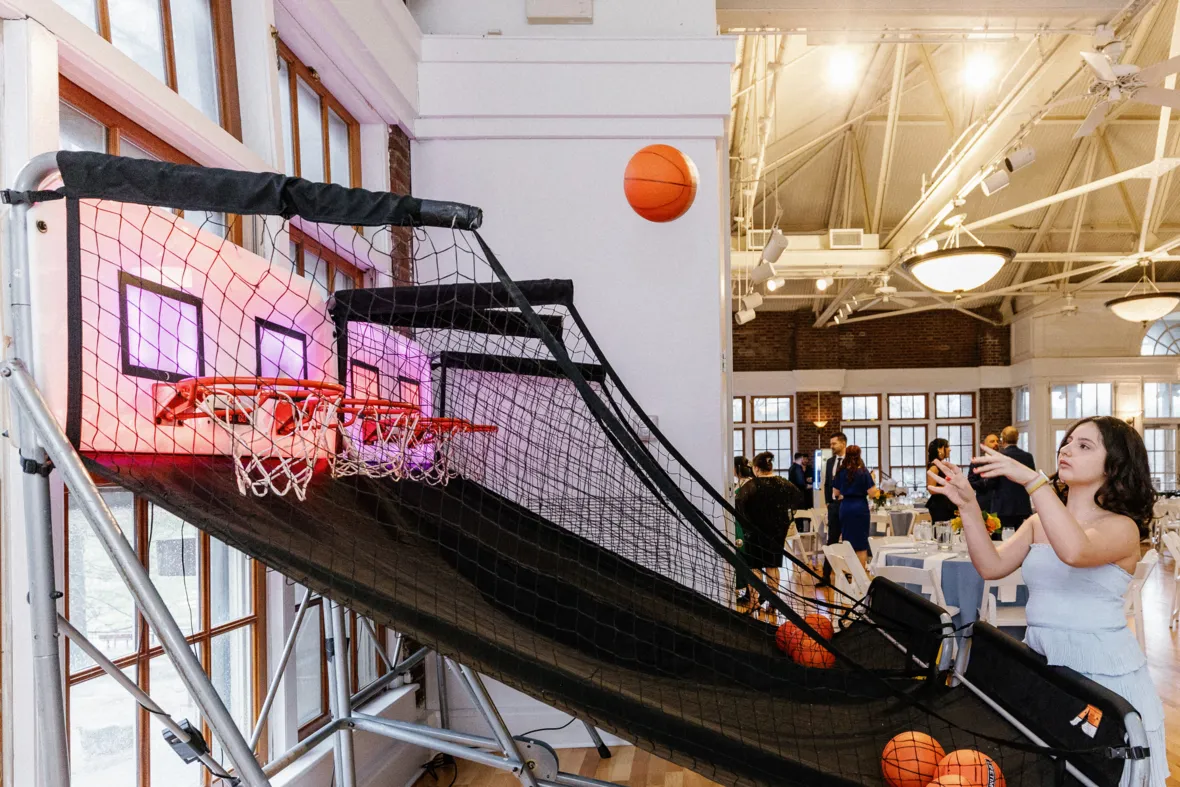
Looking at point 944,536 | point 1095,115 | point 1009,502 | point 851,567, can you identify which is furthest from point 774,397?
point 851,567

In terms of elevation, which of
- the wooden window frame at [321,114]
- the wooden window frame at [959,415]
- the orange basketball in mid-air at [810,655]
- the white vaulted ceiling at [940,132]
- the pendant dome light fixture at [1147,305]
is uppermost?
the white vaulted ceiling at [940,132]

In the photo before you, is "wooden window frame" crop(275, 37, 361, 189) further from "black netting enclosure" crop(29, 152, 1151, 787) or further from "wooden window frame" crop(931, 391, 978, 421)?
"wooden window frame" crop(931, 391, 978, 421)

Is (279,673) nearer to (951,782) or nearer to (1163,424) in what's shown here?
(951,782)

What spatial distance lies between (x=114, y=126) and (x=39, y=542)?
→ 1.17 m

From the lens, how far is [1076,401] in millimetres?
14812

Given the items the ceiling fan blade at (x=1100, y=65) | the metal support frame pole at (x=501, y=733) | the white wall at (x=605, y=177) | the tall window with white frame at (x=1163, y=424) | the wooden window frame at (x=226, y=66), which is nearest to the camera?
the metal support frame pole at (x=501, y=733)

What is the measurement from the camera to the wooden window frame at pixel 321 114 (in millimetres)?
3232

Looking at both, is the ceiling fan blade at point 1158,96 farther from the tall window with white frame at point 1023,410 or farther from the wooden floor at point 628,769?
the tall window with white frame at point 1023,410

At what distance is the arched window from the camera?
14836 millimetres

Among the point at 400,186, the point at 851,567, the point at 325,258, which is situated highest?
the point at 400,186

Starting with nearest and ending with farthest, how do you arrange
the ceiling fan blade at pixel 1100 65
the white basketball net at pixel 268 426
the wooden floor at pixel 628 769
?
the white basketball net at pixel 268 426 < the wooden floor at pixel 628 769 < the ceiling fan blade at pixel 1100 65

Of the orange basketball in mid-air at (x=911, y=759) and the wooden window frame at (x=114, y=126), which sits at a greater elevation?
the wooden window frame at (x=114, y=126)

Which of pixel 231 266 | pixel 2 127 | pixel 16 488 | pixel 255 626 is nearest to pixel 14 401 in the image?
pixel 16 488

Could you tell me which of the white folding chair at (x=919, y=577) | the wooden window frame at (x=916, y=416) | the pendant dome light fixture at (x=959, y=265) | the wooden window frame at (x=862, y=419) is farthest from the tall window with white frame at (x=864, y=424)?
the white folding chair at (x=919, y=577)
